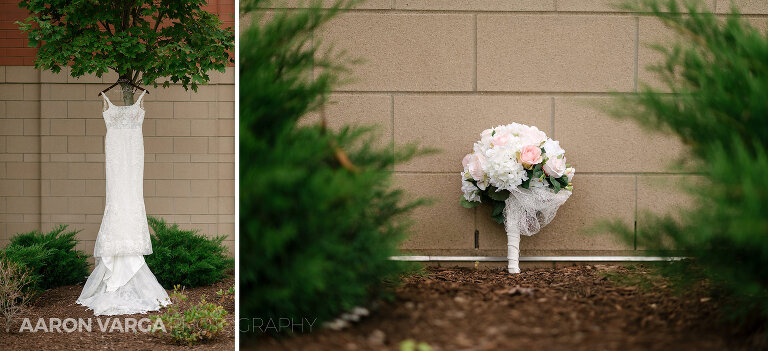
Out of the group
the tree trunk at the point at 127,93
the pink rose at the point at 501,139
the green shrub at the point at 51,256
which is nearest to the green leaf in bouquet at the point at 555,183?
the pink rose at the point at 501,139

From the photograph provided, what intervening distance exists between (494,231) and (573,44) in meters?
1.01

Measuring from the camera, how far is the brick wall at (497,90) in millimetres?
2975

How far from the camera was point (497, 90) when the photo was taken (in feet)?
9.89

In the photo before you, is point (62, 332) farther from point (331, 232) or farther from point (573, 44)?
point (573, 44)

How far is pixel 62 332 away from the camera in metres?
3.18

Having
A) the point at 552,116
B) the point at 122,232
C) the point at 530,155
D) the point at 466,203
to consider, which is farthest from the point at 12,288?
the point at 552,116

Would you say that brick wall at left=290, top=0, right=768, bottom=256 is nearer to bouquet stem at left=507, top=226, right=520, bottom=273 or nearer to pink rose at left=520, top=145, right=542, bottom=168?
bouquet stem at left=507, top=226, right=520, bottom=273

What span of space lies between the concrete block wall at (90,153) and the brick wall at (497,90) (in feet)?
2.68

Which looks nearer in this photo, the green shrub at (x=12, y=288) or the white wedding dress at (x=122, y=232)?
the green shrub at (x=12, y=288)

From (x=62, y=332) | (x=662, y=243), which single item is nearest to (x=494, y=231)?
(x=662, y=243)

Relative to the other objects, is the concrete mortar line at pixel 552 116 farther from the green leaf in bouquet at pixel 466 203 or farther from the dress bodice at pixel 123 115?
the dress bodice at pixel 123 115

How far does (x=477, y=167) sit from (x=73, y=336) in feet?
7.49

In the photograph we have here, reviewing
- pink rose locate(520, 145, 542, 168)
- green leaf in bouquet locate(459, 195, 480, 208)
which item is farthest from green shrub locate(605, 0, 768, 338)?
green leaf in bouquet locate(459, 195, 480, 208)

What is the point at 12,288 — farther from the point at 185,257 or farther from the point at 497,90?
the point at 497,90
